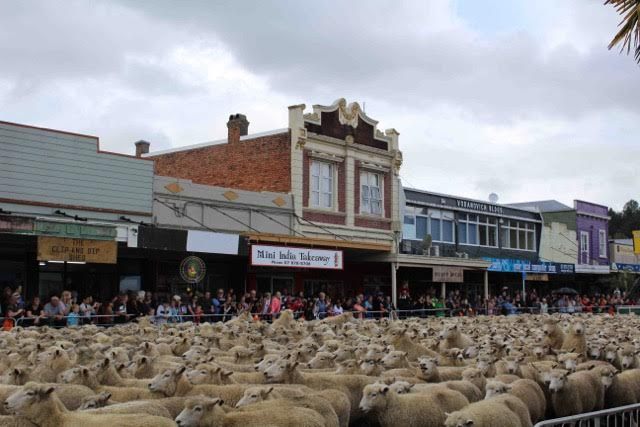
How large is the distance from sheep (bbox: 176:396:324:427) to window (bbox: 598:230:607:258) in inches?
2150

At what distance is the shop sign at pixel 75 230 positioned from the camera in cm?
2133

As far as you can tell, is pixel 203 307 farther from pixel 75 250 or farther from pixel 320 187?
pixel 320 187

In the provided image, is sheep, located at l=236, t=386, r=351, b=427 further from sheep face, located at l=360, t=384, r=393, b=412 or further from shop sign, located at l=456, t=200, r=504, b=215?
shop sign, located at l=456, t=200, r=504, b=215

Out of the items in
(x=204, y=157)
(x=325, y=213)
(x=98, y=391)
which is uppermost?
(x=204, y=157)

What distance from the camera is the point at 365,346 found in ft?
46.0

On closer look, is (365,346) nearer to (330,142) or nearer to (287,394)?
(287,394)

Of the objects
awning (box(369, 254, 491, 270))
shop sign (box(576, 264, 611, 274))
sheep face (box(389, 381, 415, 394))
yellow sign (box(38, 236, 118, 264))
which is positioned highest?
shop sign (box(576, 264, 611, 274))

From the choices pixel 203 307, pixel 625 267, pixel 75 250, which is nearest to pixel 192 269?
pixel 203 307

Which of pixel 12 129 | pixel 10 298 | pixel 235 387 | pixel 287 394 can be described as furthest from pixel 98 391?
pixel 12 129

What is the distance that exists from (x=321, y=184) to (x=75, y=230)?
46.2ft

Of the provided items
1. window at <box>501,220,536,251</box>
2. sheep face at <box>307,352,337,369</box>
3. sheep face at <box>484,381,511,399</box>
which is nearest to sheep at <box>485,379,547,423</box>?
sheep face at <box>484,381,511,399</box>

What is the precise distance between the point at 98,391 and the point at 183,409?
2053 millimetres

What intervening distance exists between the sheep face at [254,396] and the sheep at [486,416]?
204 cm

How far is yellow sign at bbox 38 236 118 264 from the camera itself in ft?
70.5
